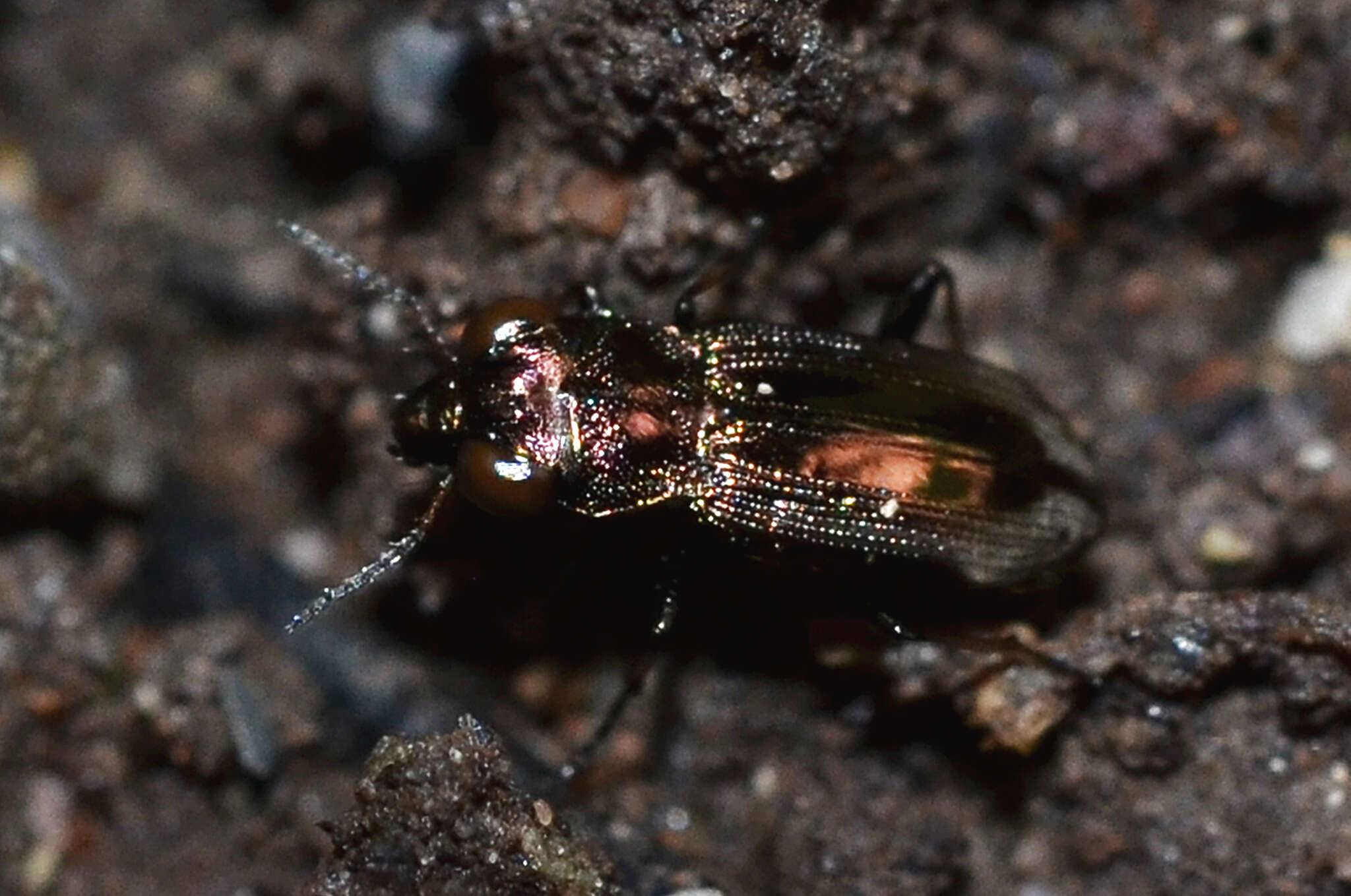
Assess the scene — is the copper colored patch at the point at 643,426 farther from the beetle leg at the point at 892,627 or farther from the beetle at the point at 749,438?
the beetle leg at the point at 892,627

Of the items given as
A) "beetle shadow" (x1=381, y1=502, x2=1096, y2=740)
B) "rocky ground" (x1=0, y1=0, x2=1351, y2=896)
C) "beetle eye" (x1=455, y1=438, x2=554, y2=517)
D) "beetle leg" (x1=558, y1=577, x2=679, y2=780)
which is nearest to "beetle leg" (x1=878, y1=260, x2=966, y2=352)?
"rocky ground" (x1=0, y1=0, x2=1351, y2=896)

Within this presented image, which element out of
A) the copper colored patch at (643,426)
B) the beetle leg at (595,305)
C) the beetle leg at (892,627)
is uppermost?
the beetle leg at (595,305)

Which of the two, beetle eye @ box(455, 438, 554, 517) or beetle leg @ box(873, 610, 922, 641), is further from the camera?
beetle leg @ box(873, 610, 922, 641)

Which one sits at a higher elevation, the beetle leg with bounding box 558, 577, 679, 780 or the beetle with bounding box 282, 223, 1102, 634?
the beetle with bounding box 282, 223, 1102, 634

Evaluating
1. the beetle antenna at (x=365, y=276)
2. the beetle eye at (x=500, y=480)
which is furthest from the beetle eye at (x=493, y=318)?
the beetle eye at (x=500, y=480)

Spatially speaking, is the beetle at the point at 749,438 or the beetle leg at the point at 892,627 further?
the beetle leg at the point at 892,627

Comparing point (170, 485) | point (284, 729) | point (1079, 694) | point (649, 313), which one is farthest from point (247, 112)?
point (1079, 694)

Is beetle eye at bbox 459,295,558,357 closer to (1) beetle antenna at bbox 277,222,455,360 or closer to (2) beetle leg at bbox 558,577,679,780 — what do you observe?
(1) beetle antenna at bbox 277,222,455,360

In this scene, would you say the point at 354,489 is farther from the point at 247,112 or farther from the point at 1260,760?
the point at 1260,760
